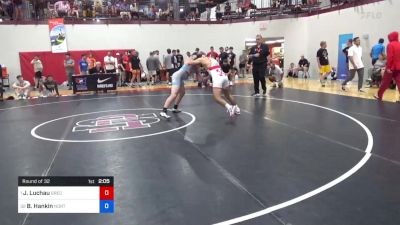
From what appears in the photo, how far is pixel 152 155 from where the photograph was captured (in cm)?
464

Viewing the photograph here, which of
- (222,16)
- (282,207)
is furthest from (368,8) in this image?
(282,207)

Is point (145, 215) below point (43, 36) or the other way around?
below

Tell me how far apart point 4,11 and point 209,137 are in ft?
47.7

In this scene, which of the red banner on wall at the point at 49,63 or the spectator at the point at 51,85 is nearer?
the spectator at the point at 51,85

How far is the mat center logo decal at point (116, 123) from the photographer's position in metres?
6.37

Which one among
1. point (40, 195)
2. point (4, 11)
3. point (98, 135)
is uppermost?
point (4, 11)

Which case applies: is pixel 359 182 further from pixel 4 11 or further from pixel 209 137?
pixel 4 11

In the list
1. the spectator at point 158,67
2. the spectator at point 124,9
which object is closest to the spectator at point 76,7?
the spectator at point 124,9

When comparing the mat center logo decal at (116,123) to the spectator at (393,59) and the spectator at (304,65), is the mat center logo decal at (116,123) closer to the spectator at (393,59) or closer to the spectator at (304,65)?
the spectator at (393,59)

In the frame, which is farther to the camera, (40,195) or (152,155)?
(152,155)

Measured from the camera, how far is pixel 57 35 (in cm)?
1656
